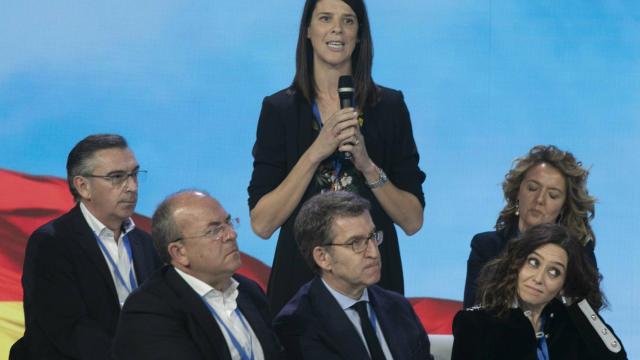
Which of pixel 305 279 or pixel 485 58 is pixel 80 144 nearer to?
pixel 305 279

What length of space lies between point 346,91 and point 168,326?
101 cm

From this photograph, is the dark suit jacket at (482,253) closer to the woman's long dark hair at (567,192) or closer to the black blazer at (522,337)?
the woman's long dark hair at (567,192)

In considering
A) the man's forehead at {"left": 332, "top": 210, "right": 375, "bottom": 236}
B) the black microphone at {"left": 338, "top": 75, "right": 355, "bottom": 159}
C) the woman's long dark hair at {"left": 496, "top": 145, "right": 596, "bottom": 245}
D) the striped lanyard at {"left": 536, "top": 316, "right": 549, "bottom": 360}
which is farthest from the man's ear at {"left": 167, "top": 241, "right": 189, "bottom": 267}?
the woman's long dark hair at {"left": 496, "top": 145, "right": 596, "bottom": 245}

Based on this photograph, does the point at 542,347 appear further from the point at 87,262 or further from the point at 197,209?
the point at 87,262

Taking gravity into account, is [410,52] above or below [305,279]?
above

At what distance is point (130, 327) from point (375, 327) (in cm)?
75

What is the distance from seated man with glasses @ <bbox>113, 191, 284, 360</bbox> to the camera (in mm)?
3098

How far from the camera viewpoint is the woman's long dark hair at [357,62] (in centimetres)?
387

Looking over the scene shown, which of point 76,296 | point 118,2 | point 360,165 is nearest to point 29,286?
point 76,296

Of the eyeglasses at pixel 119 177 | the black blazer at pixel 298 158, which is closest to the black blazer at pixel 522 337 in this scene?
the black blazer at pixel 298 158

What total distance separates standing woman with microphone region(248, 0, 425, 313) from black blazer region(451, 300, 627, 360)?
1.11 ft

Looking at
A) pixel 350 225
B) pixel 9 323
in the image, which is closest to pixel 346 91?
pixel 350 225

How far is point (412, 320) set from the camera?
11.7 feet

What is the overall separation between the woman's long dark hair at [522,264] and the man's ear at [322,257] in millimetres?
572
